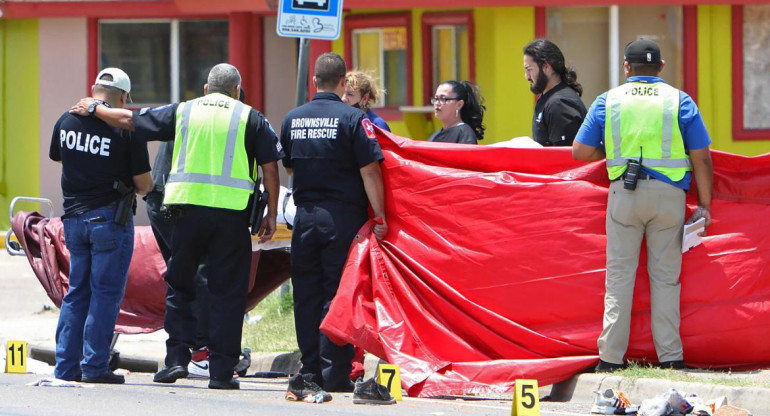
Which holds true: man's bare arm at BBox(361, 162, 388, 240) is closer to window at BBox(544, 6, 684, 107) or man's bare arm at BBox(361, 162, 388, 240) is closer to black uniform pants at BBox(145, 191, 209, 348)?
black uniform pants at BBox(145, 191, 209, 348)

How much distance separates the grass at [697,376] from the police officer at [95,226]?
3108 mm

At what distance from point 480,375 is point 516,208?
104 centimetres

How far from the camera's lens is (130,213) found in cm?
845

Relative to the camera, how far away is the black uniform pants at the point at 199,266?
8469mm

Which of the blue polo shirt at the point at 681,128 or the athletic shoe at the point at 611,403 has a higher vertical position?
the blue polo shirt at the point at 681,128

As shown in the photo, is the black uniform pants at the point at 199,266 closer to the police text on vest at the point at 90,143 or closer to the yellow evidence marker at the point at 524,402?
the police text on vest at the point at 90,143

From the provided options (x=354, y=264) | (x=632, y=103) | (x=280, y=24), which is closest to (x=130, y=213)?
(x=354, y=264)

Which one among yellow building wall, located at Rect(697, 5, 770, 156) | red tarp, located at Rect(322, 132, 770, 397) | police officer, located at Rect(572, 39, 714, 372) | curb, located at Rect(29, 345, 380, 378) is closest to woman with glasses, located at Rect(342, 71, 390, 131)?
red tarp, located at Rect(322, 132, 770, 397)

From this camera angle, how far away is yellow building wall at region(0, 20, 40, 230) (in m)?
18.3

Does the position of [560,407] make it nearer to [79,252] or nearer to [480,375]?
[480,375]

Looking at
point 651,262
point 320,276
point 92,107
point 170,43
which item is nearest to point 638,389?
point 651,262

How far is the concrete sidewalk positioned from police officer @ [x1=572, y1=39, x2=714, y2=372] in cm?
23

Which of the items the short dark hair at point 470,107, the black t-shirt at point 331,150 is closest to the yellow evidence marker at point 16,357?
the black t-shirt at point 331,150

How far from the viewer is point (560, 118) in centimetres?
866
